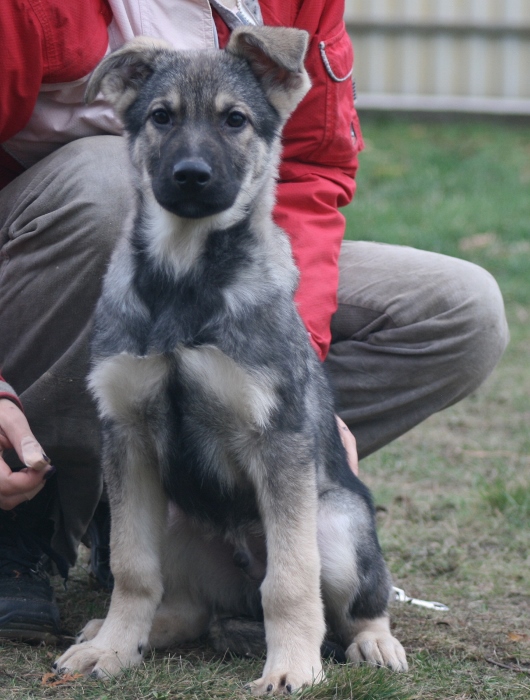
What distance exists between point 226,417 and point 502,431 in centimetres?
316

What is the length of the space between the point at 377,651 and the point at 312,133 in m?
1.91

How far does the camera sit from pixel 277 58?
301 centimetres

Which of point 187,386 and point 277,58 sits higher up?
point 277,58

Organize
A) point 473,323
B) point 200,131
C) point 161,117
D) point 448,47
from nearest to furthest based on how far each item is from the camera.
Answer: point 200,131, point 161,117, point 473,323, point 448,47

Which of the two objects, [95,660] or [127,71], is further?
[127,71]

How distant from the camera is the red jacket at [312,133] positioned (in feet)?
11.0

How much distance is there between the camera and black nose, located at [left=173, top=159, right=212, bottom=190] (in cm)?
280

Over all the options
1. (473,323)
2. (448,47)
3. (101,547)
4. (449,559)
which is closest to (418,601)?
(449,559)

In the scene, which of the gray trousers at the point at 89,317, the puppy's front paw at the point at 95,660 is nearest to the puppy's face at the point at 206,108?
the gray trousers at the point at 89,317

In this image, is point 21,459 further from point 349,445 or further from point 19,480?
point 349,445

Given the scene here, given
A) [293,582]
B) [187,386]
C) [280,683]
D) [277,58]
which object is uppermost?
[277,58]

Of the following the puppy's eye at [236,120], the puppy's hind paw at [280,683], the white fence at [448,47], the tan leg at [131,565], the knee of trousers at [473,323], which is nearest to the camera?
the puppy's hind paw at [280,683]

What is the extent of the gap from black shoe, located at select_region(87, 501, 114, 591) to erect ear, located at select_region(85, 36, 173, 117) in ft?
5.15

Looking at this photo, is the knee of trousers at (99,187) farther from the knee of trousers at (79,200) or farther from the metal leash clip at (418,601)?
the metal leash clip at (418,601)
